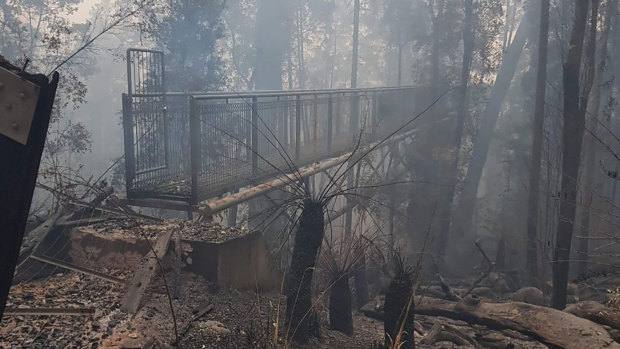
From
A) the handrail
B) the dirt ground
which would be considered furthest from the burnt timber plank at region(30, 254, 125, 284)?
the handrail

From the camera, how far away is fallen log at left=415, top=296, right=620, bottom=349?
6074 millimetres

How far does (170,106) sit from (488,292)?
900 centimetres

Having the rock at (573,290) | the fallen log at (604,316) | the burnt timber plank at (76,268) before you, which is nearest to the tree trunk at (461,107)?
the rock at (573,290)

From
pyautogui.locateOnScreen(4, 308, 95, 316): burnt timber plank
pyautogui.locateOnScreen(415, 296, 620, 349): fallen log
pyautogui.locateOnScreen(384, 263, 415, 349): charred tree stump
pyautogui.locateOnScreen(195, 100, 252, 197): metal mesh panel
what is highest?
pyautogui.locateOnScreen(195, 100, 252, 197): metal mesh panel

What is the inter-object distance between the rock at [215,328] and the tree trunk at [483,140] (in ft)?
63.4

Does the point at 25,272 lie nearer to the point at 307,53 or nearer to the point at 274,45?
the point at 274,45

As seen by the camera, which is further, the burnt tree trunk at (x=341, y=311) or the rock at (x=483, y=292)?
the rock at (x=483, y=292)

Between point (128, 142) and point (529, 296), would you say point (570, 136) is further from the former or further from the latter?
point (128, 142)

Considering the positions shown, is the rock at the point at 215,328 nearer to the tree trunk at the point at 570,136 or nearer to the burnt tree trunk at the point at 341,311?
the burnt tree trunk at the point at 341,311

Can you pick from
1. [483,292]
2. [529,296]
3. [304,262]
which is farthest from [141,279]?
[483,292]

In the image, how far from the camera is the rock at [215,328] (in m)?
4.53

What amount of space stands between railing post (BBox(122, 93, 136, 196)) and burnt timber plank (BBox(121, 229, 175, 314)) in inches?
67.7

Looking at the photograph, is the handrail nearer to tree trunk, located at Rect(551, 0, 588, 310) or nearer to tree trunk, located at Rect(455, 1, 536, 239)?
tree trunk, located at Rect(551, 0, 588, 310)

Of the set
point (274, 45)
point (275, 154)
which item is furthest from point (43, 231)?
point (274, 45)
